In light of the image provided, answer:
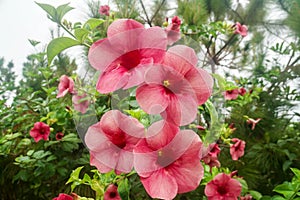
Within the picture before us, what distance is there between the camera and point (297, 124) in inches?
60.1

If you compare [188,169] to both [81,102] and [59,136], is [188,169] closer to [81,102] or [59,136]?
[81,102]

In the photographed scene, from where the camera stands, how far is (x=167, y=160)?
0.32 metres

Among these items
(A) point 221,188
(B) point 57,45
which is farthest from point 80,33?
(A) point 221,188

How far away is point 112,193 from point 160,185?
0.14m

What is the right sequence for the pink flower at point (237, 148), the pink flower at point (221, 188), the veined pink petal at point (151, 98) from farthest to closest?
1. the pink flower at point (237, 148)
2. the pink flower at point (221, 188)
3. the veined pink petal at point (151, 98)

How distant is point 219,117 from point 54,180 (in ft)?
3.29

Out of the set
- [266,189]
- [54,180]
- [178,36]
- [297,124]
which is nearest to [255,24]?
[297,124]

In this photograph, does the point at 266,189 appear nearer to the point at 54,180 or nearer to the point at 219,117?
the point at 54,180

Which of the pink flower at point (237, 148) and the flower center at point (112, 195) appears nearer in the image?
the flower center at point (112, 195)

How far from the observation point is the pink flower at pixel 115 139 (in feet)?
1.06

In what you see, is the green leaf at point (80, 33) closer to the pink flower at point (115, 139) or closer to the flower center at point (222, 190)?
the pink flower at point (115, 139)

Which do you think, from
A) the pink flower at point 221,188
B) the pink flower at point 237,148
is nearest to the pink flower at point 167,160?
the pink flower at point 221,188

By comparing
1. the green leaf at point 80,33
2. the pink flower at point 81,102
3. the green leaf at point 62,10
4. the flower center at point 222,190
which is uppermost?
the green leaf at point 62,10

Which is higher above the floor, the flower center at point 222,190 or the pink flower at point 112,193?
the pink flower at point 112,193
